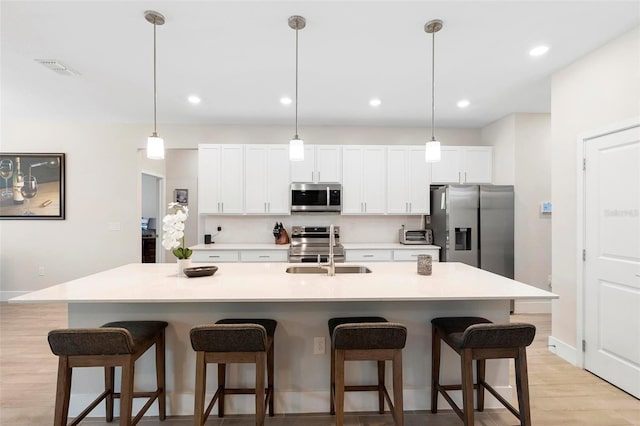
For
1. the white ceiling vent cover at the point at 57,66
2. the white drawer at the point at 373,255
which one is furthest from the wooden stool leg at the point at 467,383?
the white ceiling vent cover at the point at 57,66

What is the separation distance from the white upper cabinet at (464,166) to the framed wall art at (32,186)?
5463mm

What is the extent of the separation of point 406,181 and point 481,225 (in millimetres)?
1138

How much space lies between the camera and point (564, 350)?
2.93 meters

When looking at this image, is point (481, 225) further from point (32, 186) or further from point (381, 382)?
point (32, 186)

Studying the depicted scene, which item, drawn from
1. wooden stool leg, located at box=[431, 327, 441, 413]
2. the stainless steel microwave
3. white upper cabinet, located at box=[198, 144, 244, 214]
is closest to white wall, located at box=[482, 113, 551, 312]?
the stainless steel microwave

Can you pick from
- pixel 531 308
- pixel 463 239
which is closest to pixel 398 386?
pixel 463 239

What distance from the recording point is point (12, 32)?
2385mm

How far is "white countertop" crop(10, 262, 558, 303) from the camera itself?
173cm

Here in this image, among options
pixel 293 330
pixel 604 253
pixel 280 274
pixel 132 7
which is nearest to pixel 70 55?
pixel 132 7

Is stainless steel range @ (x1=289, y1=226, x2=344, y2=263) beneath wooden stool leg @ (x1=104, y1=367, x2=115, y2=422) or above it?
above

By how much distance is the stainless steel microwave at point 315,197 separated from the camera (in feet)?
14.7

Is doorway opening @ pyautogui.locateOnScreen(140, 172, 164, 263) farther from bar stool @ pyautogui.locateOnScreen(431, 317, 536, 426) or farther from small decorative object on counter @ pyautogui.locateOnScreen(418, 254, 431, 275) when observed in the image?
bar stool @ pyautogui.locateOnScreen(431, 317, 536, 426)

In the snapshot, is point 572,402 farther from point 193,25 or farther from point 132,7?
point 132,7

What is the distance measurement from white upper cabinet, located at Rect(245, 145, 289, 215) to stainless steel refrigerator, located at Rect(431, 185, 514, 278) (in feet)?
7.28
